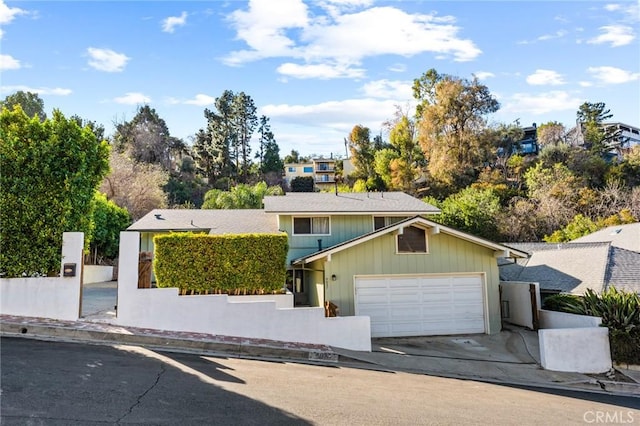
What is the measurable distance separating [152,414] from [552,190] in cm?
3589

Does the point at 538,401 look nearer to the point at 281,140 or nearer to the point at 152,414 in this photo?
the point at 152,414

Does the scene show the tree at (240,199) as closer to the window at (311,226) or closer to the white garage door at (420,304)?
the window at (311,226)

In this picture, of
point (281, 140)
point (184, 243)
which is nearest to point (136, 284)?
point (184, 243)

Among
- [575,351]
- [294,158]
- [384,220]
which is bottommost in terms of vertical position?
[575,351]

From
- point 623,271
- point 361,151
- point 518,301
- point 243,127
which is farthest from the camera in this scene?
point 243,127

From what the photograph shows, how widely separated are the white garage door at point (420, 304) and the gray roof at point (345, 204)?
4.56 m

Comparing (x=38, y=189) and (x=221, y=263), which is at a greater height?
(x=38, y=189)

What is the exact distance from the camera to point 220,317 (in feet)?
36.7

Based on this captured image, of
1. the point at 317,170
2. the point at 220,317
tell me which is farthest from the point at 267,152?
the point at 220,317

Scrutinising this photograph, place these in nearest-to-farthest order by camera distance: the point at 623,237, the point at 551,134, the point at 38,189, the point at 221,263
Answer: the point at 38,189 → the point at 221,263 → the point at 623,237 → the point at 551,134

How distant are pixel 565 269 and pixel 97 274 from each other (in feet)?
77.1

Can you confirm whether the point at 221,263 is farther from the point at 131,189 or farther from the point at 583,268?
the point at 131,189

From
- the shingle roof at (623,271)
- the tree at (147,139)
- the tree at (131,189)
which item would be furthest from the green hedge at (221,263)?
the tree at (147,139)

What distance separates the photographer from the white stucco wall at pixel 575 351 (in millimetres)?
10914
